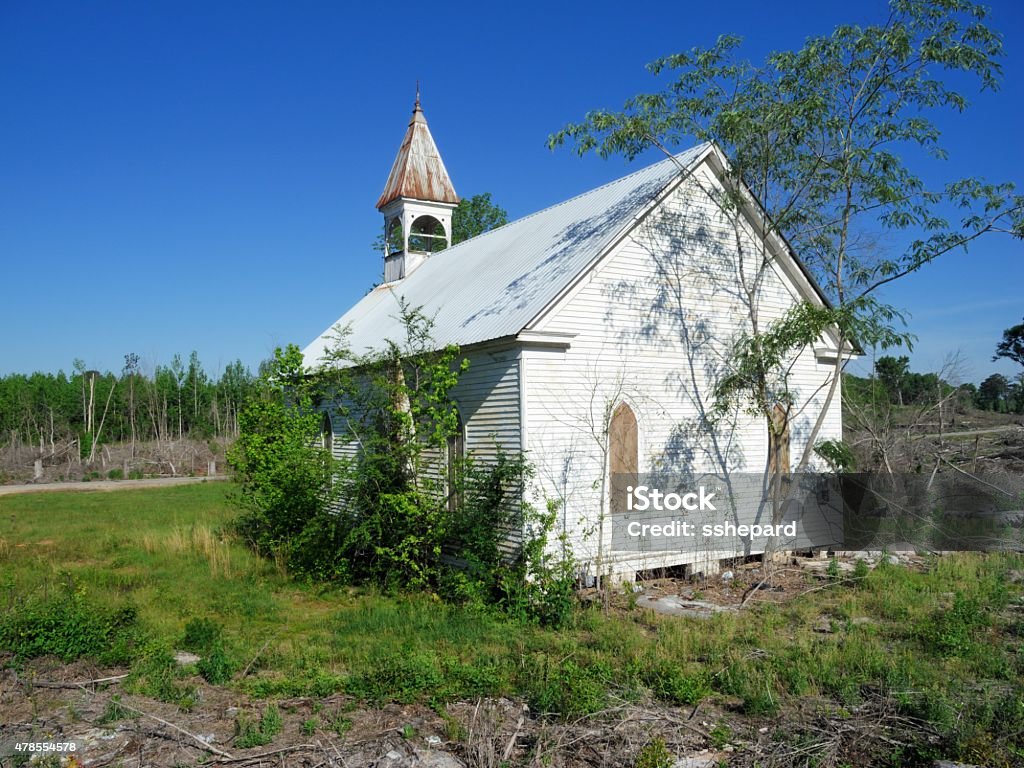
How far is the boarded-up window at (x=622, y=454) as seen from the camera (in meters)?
13.5

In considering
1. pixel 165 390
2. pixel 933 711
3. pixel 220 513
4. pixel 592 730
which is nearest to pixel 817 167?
pixel 933 711

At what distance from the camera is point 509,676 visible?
8.23 metres

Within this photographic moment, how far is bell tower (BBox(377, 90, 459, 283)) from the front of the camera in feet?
78.4

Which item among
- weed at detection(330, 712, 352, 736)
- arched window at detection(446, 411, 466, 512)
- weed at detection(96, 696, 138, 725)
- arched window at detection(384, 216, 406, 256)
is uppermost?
arched window at detection(384, 216, 406, 256)

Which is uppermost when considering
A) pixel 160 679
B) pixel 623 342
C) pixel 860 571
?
pixel 623 342

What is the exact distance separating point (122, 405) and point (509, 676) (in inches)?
2386

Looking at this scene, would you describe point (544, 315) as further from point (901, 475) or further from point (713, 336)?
point (901, 475)

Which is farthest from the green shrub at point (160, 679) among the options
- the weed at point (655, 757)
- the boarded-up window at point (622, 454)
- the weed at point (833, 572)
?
the weed at point (833, 572)

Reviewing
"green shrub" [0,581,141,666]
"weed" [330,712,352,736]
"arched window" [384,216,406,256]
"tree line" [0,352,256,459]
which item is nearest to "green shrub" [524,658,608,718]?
"weed" [330,712,352,736]

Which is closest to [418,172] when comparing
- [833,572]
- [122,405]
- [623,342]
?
[623,342]

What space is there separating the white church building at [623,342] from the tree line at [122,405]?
44.8 meters

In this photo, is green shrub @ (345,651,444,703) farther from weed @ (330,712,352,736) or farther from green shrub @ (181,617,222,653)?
green shrub @ (181,617,222,653)

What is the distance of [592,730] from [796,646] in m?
3.76

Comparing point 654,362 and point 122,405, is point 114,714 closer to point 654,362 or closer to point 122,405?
point 654,362
